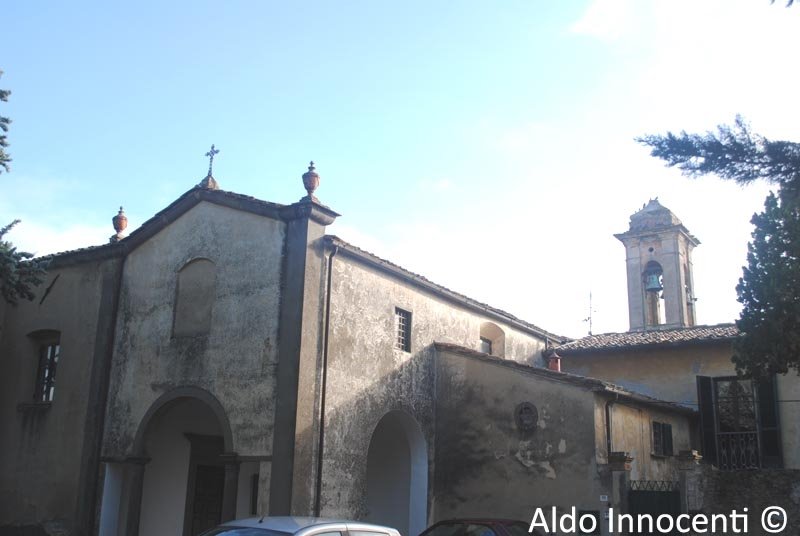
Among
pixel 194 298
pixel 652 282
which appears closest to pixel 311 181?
pixel 194 298

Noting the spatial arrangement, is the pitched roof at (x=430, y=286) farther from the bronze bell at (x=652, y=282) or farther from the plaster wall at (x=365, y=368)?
the bronze bell at (x=652, y=282)

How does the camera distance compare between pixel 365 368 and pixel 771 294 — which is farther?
pixel 365 368

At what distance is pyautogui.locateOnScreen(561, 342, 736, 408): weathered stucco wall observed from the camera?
2048 cm

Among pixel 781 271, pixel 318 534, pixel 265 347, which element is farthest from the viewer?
pixel 265 347

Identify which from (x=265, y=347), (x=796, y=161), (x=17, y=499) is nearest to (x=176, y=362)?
(x=265, y=347)

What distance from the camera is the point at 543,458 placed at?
16.0 metres

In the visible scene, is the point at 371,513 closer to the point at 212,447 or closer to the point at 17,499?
the point at 212,447

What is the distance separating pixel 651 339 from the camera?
21609 mm

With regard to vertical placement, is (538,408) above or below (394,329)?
below

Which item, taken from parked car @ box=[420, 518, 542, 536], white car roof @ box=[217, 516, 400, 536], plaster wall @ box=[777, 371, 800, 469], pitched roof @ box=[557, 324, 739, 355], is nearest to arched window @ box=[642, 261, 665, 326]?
pitched roof @ box=[557, 324, 739, 355]

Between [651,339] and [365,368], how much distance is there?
9462 mm

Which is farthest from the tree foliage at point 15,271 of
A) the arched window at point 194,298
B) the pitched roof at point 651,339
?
the pitched roof at point 651,339

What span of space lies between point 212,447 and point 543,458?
7311 millimetres

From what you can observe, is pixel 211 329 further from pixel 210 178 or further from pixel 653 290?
pixel 653 290
